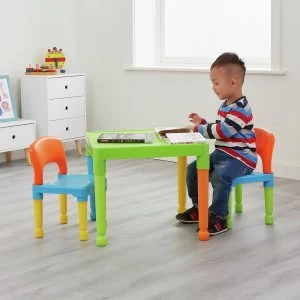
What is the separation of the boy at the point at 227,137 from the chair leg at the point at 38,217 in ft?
2.40

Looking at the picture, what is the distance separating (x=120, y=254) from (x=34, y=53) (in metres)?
2.87

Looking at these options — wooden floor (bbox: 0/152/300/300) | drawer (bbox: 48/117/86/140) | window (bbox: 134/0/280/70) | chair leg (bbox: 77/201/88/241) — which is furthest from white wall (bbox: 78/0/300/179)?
chair leg (bbox: 77/201/88/241)

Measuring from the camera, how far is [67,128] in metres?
5.36

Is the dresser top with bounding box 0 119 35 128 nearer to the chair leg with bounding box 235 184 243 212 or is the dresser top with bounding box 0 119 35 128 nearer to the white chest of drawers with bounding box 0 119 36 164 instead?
the white chest of drawers with bounding box 0 119 36 164

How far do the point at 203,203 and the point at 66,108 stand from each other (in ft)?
8.23

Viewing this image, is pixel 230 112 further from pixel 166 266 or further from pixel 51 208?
pixel 51 208

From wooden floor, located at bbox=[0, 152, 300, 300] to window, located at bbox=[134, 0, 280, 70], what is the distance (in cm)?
119

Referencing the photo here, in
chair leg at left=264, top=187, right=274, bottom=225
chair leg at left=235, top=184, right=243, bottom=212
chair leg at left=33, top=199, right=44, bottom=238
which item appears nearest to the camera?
chair leg at left=33, top=199, right=44, bottom=238

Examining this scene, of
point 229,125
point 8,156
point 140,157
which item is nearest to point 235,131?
point 229,125

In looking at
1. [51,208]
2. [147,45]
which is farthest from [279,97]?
[51,208]

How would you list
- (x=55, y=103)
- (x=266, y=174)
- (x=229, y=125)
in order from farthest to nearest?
(x=55, y=103) → (x=266, y=174) → (x=229, y=125)

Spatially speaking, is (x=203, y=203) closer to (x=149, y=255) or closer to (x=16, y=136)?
(x=149, y=255)

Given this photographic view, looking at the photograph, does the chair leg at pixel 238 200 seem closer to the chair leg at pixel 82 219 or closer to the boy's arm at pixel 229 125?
the boy's arm at pixel 229 125

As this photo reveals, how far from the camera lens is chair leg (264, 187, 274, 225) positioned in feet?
10.8
